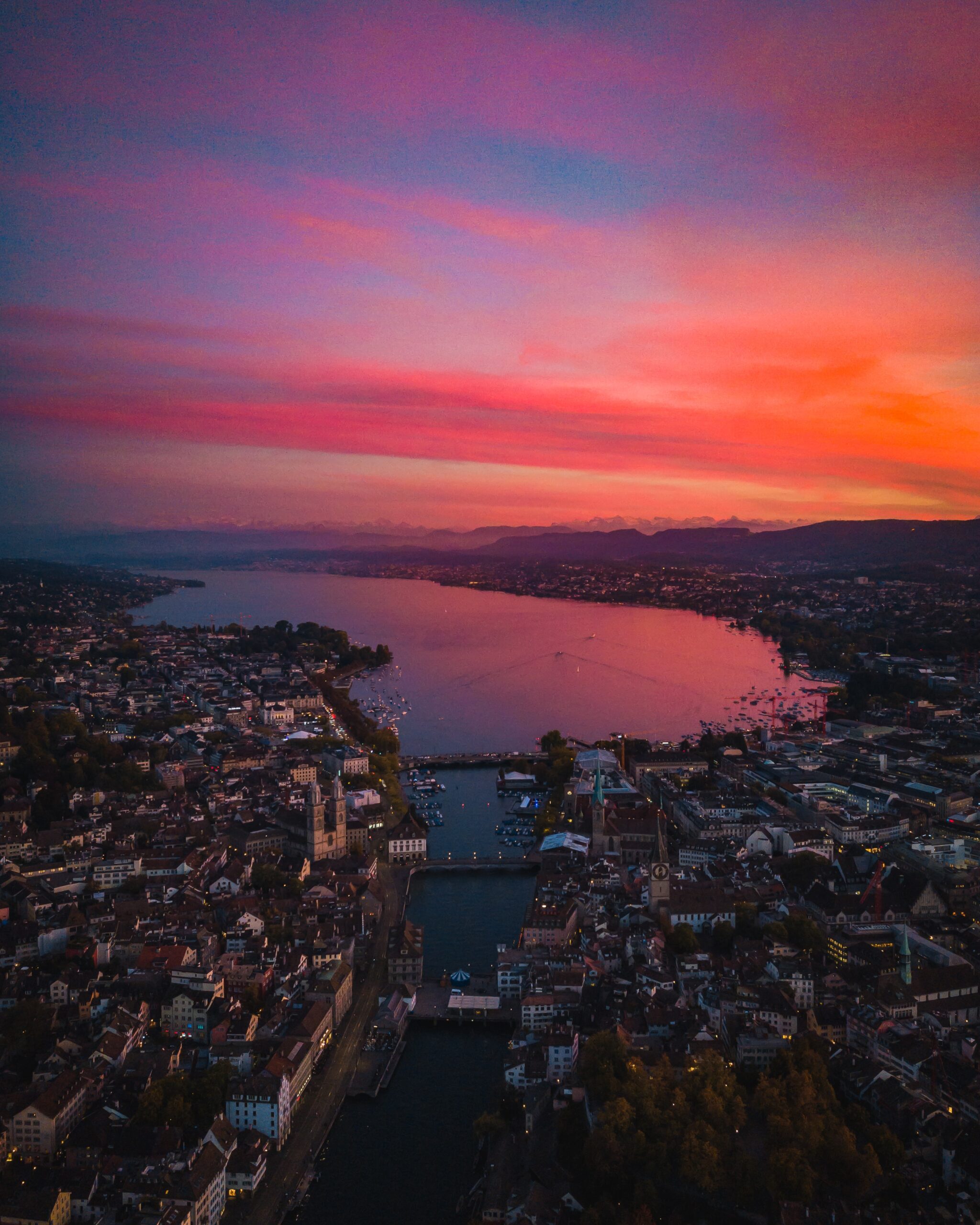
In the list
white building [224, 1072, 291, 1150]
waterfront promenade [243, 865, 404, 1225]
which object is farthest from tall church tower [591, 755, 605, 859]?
white building [224, 1072, 291, 1150]

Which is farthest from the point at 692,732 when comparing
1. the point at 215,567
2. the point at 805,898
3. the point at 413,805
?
the point at 215,567

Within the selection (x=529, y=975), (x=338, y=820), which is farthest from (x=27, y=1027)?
(x=338, y=820)

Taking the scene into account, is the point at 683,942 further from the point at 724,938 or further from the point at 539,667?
the point at 539,667

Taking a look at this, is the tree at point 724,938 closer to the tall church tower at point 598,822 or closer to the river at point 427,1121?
the river at point 427,1121

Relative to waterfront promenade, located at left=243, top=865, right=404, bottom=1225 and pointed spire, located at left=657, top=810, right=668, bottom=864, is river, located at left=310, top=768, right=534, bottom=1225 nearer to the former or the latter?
waterfront promenade, located at left=243, top=865, right=404, bottom=1225

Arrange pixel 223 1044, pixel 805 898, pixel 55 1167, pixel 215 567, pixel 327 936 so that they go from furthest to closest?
pixel 215 567 < pixel 805 898 < pixel 327 936 < pixel 223 1044 < pixel 55 1167

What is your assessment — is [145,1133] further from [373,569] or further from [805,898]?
[373,569]
